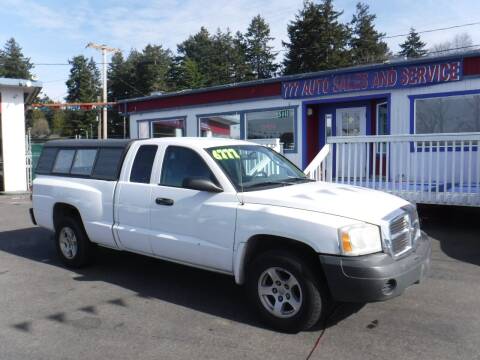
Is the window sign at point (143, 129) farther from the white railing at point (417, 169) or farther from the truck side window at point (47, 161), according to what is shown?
the truck side window at point (47, 161)

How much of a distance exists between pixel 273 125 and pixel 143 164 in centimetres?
866

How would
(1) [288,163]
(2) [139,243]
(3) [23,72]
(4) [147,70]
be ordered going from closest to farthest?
(2) [139,243]
(1) [288,163]
(4) [147,70]
(3) [23,72]

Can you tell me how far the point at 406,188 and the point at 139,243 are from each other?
221 inches

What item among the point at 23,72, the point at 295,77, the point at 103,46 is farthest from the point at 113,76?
the point at 295,77

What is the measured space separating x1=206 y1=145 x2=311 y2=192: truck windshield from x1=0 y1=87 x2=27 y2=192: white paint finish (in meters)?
13.5

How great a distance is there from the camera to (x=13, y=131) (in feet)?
55.0

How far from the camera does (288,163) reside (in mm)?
6031

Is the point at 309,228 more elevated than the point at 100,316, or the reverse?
the point at 309,228

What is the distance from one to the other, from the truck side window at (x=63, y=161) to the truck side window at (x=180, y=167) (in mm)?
2022

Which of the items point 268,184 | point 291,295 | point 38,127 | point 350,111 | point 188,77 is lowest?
point 291,295

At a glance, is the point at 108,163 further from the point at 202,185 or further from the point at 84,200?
the point at 202,185

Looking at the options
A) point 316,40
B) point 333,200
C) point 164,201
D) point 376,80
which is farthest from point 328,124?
point 316,40

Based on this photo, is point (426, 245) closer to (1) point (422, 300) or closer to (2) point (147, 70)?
(1) point (422, 300)

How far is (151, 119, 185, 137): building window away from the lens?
54.0ft
